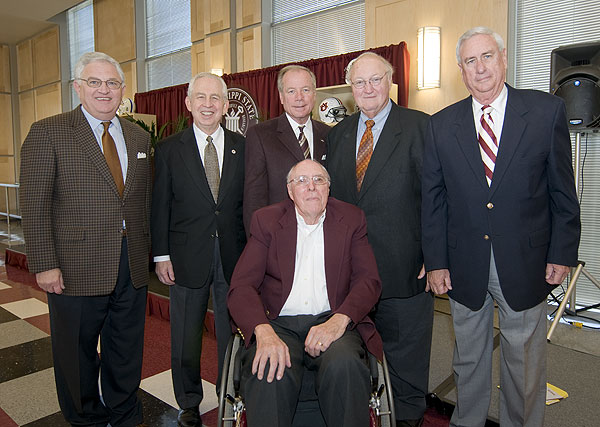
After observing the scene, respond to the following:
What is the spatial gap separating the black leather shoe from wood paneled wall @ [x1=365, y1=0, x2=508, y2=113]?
3.68m

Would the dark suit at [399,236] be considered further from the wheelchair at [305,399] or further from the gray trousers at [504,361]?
the wheelchair at [305,399]

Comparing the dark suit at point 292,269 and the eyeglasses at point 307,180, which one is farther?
the eyeglasses at point 307,180

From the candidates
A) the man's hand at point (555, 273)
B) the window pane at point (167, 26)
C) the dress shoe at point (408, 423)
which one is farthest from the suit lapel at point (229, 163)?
the window pane at point (167, 26)

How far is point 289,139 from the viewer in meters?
2.19

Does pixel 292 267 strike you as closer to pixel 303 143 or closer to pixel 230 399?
pixel 230 399

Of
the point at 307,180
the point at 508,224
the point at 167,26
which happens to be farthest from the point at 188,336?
the point at 167,26

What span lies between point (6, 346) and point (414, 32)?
15.2 ft

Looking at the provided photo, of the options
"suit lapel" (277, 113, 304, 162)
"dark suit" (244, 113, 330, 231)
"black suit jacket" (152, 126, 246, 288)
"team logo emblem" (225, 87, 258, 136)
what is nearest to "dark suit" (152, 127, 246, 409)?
"black suit jacket" (152, 126, 246, 288)

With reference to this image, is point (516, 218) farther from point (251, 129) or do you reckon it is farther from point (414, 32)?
point (414, 32)

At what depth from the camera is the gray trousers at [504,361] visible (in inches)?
67.9

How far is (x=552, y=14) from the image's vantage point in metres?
4.04

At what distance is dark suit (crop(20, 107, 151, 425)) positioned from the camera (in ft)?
5.98

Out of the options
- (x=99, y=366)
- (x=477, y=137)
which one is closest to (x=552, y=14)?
(x=477, y=137)

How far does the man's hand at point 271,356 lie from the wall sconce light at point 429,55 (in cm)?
370
